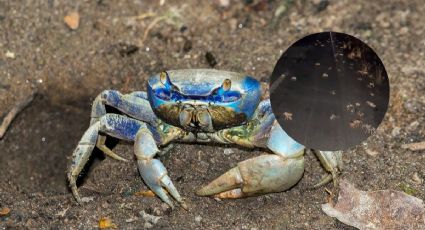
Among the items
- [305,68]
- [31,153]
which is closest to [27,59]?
[31,153]

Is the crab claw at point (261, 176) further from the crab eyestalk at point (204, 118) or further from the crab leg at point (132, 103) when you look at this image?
the crab leg at point (132, 103)

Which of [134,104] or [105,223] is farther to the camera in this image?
[134,104]

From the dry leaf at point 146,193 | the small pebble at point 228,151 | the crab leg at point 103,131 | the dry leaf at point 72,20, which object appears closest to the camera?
the dry leaf at point 146,193

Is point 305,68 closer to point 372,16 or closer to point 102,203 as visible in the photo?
point 102,203

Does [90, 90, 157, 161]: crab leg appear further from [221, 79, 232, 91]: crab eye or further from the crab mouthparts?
[221, 79, 232, 91]: crab eye

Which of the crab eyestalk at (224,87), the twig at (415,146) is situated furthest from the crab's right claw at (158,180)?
the twig at (415,146)

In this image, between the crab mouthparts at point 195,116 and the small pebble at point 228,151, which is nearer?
the crab mouthparts at point 195,116

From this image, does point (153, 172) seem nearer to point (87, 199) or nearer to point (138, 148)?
point (138, 148)
